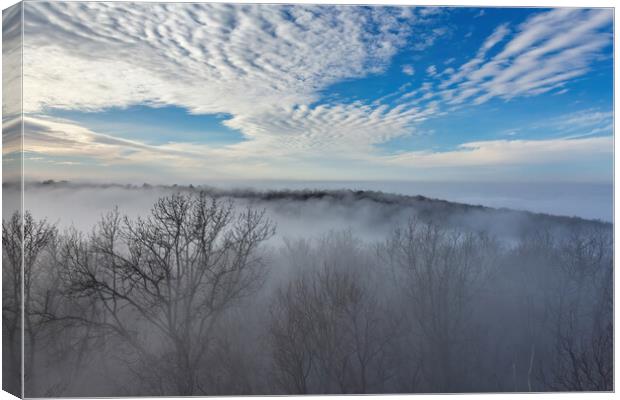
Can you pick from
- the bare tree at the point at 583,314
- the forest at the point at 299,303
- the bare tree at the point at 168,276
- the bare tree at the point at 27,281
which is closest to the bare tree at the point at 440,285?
the forest at the point at 299,303

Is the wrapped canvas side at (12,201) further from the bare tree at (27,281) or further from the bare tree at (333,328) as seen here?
the bare tree at (333,328)

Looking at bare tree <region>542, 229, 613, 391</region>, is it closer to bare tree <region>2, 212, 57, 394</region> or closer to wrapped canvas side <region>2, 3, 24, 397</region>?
bare tree <region>2, 212, 57, 394</region>

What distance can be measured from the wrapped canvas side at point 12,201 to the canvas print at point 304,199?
36 millimetres

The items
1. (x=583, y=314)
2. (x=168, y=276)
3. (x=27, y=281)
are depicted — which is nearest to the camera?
(x=27, y=281)

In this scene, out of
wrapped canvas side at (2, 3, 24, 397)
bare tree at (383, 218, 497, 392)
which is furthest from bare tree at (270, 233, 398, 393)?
wrapped canvas side at (2, 3, 24, 397)

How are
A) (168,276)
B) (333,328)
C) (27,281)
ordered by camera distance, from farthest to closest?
(333,328) → (168,276) → (27,281)

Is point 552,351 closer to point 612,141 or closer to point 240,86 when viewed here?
point 612,141

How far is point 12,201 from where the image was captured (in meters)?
8.02

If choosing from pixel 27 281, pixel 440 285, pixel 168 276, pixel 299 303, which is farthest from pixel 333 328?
pixel 27 281

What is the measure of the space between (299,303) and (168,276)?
1.76m

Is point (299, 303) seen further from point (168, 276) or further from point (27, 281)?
point (27, 281)

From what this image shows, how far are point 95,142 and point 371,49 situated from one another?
3.78m

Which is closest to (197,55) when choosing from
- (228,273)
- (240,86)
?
(240,86)

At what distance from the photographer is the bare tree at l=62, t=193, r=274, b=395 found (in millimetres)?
8250
